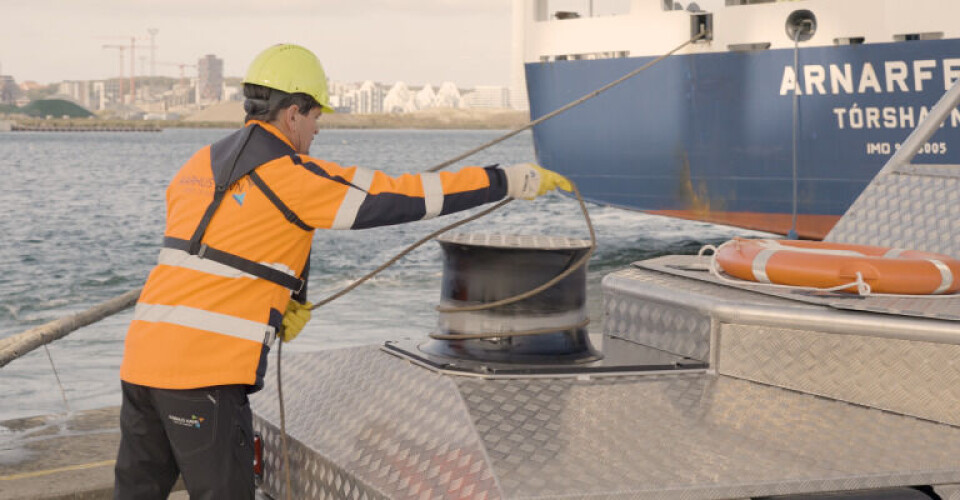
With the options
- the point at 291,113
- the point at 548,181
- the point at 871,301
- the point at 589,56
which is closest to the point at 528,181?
the point at 548,181

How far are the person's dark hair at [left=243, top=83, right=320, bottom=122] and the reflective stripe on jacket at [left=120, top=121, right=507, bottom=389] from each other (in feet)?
0.35

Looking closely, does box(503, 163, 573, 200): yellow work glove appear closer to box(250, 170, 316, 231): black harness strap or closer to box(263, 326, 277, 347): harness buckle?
box(250, 170, 316, 231): black harness strap

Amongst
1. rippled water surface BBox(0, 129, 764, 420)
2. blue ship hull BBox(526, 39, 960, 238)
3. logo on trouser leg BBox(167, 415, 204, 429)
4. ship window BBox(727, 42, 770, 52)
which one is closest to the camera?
logo on trouser leg BBox(167, 415, 204, 429)

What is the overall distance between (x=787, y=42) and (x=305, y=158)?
1545cm

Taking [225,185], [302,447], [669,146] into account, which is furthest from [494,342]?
[669,146]

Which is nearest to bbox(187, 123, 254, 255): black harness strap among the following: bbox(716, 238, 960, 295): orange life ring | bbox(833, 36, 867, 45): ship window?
bbox(716, 238, 960, 295): orange life ring

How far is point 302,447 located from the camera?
306cm

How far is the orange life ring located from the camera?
324cm

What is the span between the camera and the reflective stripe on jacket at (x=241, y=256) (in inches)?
119

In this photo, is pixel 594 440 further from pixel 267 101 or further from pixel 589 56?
pixel 589 56

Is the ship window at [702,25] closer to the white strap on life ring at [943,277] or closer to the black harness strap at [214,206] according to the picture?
the white strap on life ring at [943,277]

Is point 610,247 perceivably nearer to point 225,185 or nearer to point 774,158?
point 774,158

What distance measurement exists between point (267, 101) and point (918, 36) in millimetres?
14524

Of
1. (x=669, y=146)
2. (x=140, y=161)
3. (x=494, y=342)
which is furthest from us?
(x=140, y=161)
